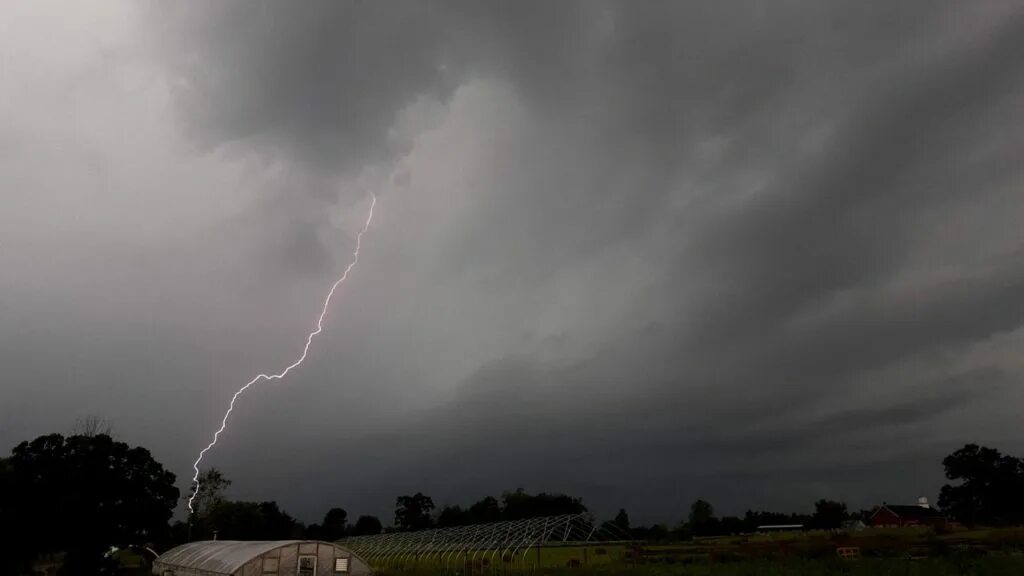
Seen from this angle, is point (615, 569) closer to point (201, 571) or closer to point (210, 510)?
point (201, 571)

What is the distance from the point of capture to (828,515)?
106438 mm

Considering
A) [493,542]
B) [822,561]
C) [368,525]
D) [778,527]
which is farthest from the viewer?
[368,525]

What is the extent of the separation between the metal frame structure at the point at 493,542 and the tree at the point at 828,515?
65.9m

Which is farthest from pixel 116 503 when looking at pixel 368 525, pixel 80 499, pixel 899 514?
pixel 899 514

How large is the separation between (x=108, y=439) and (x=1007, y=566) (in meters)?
61.3

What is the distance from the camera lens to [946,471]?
88688 mm

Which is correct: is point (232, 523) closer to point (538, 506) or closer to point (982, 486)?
point (538, 506)

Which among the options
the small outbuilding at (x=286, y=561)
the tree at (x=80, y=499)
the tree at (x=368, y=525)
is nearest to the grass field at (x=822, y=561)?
the small outbuilding at (x=286, y=561)

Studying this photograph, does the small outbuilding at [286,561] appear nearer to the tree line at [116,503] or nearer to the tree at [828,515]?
the tree line at [116,503]

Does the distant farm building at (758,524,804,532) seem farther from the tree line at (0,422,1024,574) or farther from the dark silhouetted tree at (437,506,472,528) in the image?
the dark silhouetted tree at (437,506,472,528)

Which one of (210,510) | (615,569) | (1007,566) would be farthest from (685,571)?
(210,510)

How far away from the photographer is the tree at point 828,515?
101 m

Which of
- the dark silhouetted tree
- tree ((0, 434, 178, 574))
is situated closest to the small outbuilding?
tree ((0, 434, 178, 574))

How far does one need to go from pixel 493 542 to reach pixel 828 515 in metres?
82.6
